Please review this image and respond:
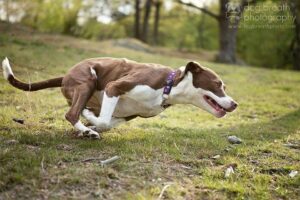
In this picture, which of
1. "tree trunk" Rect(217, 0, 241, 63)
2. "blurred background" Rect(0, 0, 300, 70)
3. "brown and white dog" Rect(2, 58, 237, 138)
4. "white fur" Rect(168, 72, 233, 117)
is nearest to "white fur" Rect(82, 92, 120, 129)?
"brown and white dog" Rect(2, 58, 237, 138)

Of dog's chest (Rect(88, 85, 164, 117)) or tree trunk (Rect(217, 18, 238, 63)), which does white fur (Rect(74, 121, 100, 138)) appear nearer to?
dog's chest (Rect(88, 85, 164, 117))

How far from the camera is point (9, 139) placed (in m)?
5.70

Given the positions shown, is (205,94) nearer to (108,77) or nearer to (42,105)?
(108,77)

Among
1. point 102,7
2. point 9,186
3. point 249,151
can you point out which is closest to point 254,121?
point 249,151

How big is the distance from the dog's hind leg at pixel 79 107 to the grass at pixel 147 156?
0.13m

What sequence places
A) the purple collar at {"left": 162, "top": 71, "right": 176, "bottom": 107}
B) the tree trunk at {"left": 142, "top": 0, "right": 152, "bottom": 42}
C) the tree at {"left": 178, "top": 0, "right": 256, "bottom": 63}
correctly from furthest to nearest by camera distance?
1. the tree trunk at {"left": 142, "top": 0, "right": 152, "bottom": 42}
2. the tree at {"left": 178, "top": 0, "right": 256, "bottom": 63}
3. the purple collar at {"left": 162, "top": 71, "right": 176, "bottom": 107}

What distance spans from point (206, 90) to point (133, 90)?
102 centimetres

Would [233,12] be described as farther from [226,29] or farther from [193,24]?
[193,24]

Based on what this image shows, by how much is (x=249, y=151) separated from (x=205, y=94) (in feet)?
3.49

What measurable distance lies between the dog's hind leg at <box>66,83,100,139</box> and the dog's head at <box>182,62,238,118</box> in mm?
1343

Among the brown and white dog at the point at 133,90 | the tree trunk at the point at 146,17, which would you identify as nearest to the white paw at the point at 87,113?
the brown and white dog at the point at 133,90

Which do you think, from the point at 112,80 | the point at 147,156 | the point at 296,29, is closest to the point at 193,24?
the point at 296,29

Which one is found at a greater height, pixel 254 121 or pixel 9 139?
pixel 9 139

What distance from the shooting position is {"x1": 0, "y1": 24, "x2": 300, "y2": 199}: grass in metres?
4.61
